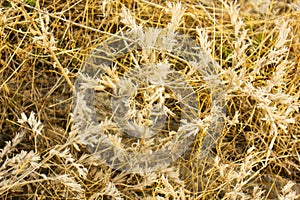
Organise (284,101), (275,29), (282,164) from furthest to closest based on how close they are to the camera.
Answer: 1. (275,29)
2. (282,164)
3. (284,101)

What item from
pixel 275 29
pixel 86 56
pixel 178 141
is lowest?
pixel 178 141

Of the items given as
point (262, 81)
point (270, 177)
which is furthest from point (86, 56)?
point (270, 177)

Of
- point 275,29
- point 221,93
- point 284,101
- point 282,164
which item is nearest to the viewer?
point 284,101

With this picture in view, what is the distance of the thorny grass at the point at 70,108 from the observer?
1650mm

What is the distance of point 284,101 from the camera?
1.49 meters

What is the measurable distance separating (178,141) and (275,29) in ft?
2.19

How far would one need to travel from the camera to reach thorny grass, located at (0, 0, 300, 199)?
1650 mm

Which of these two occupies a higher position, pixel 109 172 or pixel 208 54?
pixel 208 54

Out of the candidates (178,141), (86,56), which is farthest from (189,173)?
(86,56)

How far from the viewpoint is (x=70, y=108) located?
176cm

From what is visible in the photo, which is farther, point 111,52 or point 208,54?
point 111,52

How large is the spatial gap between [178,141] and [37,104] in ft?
1.73

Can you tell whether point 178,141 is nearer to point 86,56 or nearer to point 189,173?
point 189,173

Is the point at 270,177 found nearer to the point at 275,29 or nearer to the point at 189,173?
the point at 189,173
